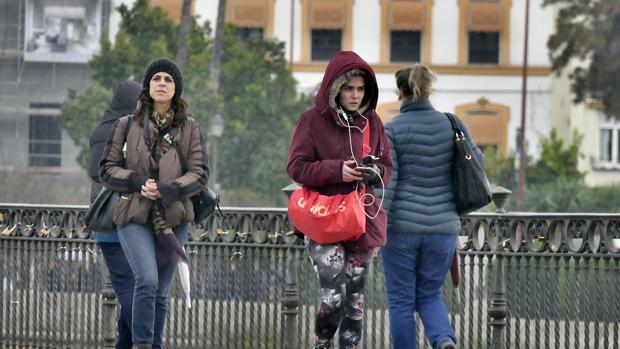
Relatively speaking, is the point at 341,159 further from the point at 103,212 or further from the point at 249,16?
the point at 249,16

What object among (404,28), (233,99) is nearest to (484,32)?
(404,28)

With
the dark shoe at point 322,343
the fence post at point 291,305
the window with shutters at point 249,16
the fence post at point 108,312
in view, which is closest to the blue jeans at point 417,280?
the dark shoe at point 322,343

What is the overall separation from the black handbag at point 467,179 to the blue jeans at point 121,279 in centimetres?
207

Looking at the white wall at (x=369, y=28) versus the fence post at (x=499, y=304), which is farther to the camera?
the white wall at (x=369, y=28)

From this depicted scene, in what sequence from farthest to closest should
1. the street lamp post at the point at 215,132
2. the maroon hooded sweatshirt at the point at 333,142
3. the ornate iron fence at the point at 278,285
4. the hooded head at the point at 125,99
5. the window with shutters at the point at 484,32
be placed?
1. the window with shutters at the point at 484,32
2. the street lamp post at the point at 215,132
3. the ornate iron fence at the point at 278,285
4. the hooded head at the point at 125,99
5. the maroon hooded sweatshirt at the point at 333,142

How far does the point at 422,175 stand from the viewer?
9.24m

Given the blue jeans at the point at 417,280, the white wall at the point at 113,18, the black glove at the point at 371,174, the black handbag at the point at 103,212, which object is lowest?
the blue jeans at the point at 417,280

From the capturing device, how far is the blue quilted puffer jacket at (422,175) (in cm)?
921

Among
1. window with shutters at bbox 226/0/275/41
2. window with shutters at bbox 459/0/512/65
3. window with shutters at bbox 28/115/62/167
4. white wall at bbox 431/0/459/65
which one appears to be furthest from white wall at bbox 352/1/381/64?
window with shutters at bbox 28/115/62/167

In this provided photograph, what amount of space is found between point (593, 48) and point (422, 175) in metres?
63.3

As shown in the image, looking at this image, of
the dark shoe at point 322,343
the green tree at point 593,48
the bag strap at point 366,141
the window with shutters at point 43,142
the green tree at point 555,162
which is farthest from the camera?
the green tree at point 593,48

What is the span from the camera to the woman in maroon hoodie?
8.73 metres

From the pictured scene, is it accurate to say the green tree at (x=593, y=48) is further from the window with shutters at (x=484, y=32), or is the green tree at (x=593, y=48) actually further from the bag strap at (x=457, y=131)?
the bag strap at (x=457, y=131)

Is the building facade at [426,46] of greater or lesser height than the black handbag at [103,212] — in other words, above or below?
above
